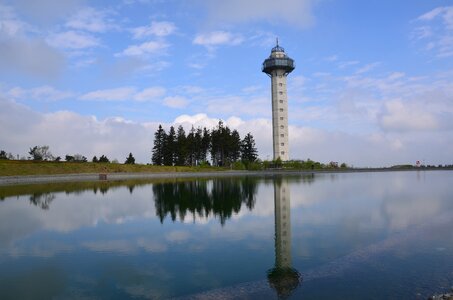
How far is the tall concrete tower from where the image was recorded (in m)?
111

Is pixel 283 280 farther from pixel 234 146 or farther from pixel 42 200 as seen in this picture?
pixel 234 146

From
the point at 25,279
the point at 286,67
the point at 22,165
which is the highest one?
the point at 286,67

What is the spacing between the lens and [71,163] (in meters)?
89.8

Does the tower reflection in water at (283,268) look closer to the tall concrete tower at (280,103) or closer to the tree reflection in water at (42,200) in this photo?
the tree reflection in water at (42,200)

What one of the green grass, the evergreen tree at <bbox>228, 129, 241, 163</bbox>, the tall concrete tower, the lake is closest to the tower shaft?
the tall concrete tower

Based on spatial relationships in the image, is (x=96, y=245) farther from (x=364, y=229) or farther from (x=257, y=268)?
(x=364, y=229)

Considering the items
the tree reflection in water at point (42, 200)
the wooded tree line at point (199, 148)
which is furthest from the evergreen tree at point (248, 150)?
the tree reflection in water at point (42, 200)

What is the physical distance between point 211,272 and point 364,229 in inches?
429

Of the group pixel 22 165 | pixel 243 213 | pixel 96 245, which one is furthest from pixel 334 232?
pixel 22 165

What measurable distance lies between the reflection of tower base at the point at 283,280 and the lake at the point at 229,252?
35 mm

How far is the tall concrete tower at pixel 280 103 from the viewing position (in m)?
111

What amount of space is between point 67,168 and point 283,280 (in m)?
79.9

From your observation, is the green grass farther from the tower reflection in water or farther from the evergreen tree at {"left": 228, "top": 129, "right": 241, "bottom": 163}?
the tower reflection in water

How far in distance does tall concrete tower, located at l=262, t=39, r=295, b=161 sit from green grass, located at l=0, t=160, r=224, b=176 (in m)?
19.8
